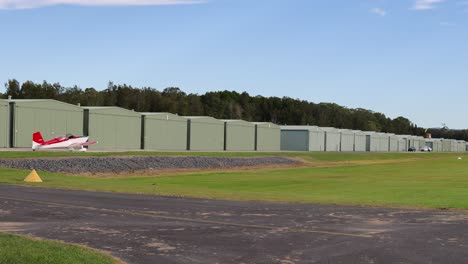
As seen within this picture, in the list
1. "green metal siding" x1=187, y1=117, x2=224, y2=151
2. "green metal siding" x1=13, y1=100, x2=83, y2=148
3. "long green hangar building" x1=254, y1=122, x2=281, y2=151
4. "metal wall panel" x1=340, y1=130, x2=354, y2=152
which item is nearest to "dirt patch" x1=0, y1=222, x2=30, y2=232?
"green metal siding" x1=13, y1=100, x2=83, y2=148

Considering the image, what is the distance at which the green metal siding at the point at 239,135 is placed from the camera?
385 feet

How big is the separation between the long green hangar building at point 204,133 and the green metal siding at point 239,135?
9.42ft

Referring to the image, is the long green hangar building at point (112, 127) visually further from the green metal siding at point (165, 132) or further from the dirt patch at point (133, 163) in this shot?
the dirt patch at point (133, 163)

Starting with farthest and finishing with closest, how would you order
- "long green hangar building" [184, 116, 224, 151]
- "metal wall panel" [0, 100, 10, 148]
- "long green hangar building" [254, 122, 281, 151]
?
"long green hangar building" [254, 122, 281, 151]
"long green hangar building" [184, 116, 224, 151]
"metal wall panel" [0, 100, 10, 148]

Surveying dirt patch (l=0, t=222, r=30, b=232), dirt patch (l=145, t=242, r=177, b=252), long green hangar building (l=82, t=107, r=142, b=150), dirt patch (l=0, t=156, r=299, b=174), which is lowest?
dirt patch (l=0, t=156, r=299, b=174)

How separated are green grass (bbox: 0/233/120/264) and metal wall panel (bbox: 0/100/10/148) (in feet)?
189

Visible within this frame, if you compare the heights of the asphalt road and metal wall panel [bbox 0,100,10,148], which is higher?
metal wall panel [bbox 0,100,10,148]

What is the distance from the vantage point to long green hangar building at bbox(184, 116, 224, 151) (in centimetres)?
10512

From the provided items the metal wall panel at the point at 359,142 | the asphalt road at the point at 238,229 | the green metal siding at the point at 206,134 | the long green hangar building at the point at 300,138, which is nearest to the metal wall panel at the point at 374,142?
the metal wall panel at the point at 359,142

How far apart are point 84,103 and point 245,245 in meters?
140

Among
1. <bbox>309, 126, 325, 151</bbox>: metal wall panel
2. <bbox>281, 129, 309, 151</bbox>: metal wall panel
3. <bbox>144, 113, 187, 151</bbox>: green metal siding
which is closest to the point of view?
<bbox>144, 113, 187, 151</bbox>: green metal siding

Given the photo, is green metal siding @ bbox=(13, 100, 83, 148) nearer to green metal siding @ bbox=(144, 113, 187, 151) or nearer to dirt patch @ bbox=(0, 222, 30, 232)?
green metal siding @ bbox=(144, 113, 187, 151)

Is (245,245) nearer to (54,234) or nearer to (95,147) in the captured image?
(54,234)

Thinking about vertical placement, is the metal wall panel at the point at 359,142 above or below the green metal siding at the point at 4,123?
below
